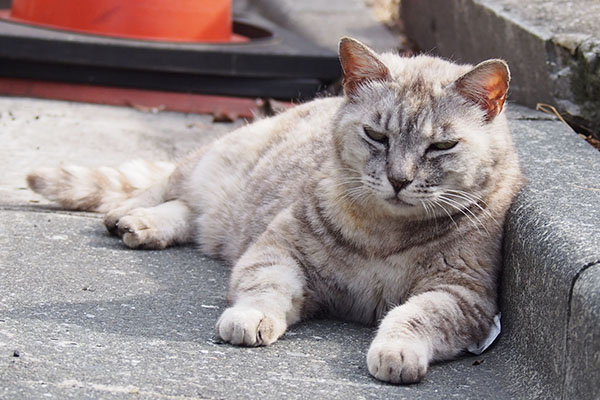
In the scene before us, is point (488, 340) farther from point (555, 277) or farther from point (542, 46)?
point (542, 46)

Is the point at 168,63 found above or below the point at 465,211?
below

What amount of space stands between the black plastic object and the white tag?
3.78m

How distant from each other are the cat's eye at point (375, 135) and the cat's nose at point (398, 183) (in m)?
0.19

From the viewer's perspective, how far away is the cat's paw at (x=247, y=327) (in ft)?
9.78

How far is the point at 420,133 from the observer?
10.3ft

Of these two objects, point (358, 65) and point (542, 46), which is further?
point (542, 46)

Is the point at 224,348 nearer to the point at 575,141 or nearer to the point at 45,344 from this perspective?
the point at 45,344

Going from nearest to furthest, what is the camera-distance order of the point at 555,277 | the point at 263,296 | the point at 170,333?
the point at 555,277 → the point at 170,333 → the point at 263,296

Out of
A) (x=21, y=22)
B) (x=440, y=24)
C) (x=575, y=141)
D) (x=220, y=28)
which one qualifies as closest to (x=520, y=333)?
(x=575, y=141)

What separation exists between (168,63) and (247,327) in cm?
389

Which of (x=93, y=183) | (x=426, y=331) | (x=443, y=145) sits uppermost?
(x=443, y=145)

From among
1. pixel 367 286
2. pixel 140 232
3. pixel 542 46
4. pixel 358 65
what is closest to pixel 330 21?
pixel 542 46

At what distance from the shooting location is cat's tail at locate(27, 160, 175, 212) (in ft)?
14.8

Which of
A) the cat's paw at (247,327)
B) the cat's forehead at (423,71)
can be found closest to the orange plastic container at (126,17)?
the cat's forehead at (423,71)
